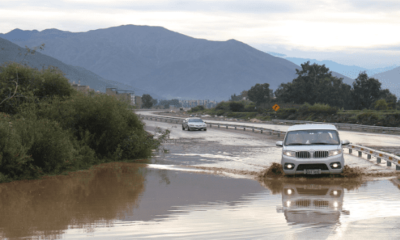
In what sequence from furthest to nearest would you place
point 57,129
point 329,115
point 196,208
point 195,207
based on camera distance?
point 329,115 < point 57,129 < point 195,207 < point 196,208

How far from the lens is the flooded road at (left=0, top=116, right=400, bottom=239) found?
291 inches

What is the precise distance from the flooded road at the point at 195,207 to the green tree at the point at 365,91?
96.0 meters

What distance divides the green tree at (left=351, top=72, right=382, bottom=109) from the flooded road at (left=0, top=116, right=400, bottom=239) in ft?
315

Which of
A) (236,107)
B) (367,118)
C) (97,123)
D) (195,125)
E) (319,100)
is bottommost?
(195,125)

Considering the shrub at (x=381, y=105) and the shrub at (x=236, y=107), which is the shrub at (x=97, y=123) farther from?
the shrub at (x=236, y=107)

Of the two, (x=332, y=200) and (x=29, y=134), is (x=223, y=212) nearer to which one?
(x=332, y=200)

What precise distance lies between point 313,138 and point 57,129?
31.5 ft

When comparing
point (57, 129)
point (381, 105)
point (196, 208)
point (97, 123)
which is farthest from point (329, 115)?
point (196, 208)

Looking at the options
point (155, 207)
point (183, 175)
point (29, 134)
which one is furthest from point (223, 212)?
point (29, 134)

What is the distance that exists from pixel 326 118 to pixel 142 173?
63233 millimetres

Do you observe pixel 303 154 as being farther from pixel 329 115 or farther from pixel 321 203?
pixel 329 115

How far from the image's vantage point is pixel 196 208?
955 centimetres

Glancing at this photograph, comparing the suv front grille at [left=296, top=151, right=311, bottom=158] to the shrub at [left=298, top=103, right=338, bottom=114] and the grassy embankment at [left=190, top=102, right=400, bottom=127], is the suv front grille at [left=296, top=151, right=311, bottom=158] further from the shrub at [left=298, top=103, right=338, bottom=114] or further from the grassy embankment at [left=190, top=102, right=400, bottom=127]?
the shrub at [left=298, top=103, right=338, bottom=114]

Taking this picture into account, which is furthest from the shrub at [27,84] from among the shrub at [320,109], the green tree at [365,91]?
the green tree at [365,91]
